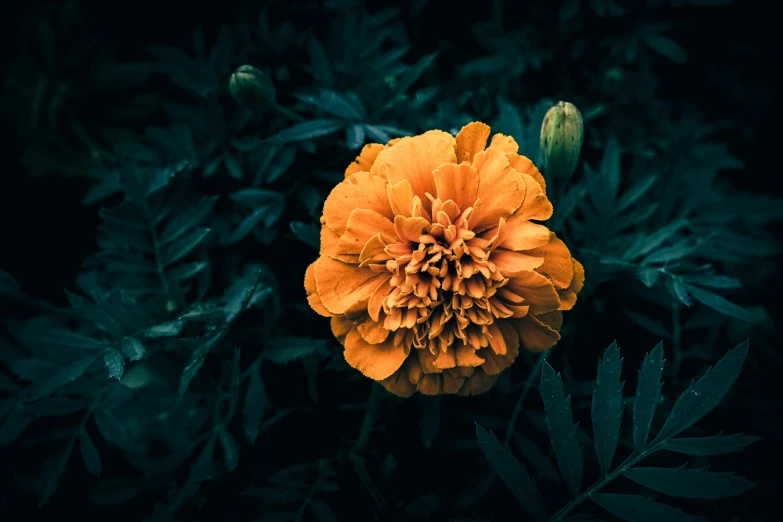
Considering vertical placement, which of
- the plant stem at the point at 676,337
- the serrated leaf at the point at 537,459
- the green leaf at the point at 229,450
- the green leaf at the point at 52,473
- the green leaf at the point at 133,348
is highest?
the green leaf at the point at 133,348

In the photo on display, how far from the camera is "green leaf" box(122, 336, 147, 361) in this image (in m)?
0.82

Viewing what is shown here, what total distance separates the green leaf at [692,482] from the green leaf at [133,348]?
0.71m

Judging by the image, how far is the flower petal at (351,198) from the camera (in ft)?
2.42

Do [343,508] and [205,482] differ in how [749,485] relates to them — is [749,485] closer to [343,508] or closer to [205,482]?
[343,508]

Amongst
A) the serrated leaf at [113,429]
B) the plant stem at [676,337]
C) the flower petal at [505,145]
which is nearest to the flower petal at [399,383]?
the flower petal at [505,145]

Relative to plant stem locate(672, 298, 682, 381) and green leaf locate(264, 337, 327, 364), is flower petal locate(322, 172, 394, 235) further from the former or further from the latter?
plant stem locate(672, 298, 682, 381)

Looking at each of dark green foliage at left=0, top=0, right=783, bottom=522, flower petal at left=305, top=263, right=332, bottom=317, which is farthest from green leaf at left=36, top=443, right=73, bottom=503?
flower petal at left=305, top=263, right=332, bottom=317

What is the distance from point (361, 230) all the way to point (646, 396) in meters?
0.43

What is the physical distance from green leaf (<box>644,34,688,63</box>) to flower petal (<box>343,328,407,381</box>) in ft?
3.01

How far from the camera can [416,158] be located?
744 mm

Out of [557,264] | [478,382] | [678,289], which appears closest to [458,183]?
[557,264]

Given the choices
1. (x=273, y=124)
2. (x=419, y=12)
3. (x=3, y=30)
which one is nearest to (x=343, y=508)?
(x=273, y=124)

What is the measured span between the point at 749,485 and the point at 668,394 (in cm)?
38

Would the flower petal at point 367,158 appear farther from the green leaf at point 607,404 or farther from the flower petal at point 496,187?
the green leaf at point 607,404
